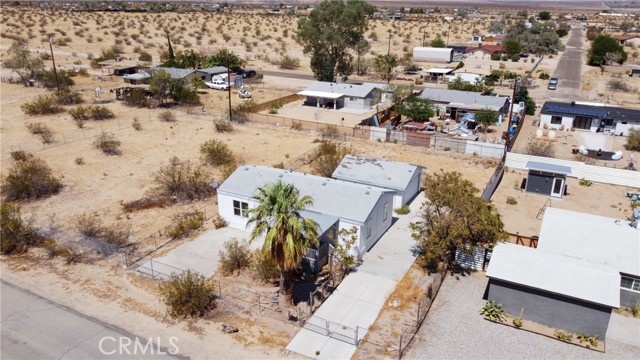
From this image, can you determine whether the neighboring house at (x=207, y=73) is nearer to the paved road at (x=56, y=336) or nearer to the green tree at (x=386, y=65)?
the green tree at (x=386, y=65)

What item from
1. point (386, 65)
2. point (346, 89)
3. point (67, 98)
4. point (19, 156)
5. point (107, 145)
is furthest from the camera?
point (386, 65)

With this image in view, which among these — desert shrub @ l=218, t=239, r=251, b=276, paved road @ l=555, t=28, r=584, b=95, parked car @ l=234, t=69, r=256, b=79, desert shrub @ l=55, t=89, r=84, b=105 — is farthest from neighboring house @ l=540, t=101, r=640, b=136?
desert shrub @ l=55, t=89, r=84, b=105

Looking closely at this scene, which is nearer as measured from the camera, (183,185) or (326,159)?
(183,185)

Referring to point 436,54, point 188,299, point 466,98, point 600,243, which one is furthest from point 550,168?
point 436,54

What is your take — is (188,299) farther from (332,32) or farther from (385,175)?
(332,32)

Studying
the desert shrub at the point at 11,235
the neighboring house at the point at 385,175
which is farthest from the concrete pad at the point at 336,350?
the desert shrub at the point at 11,235

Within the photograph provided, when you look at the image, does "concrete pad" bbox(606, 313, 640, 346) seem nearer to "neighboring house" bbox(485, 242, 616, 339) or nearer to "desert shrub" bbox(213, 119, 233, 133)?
"neighboring house" bbox(485, 242, 616, 339)

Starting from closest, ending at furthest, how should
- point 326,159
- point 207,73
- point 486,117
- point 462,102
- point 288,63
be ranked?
point 326,159 < point 486,117 < point 462,102 < point 207,73 < point 288,63
